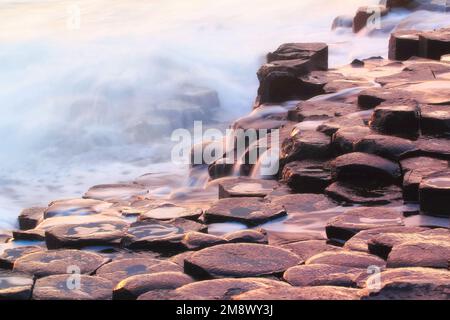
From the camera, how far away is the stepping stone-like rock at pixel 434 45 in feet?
27.1

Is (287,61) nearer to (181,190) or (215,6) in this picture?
(181,190)

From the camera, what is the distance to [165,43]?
1455 cm

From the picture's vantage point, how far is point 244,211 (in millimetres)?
4805

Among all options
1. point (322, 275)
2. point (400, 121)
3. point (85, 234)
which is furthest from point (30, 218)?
point (322, 275)

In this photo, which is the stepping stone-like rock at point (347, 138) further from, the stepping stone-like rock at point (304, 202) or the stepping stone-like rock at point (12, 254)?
the stepping stone-like rock at point (12, 254)

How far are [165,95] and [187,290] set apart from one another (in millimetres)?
9115

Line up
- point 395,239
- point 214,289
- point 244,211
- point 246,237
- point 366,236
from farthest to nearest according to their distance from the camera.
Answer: point 244,211, point 246,237, point 366,236, point 395,239, point 214,289

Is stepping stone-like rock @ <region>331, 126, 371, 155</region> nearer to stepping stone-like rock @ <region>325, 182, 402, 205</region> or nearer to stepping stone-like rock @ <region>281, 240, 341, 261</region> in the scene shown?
stepping stone-like rock @ <region>325, 182, 402, 205</region>

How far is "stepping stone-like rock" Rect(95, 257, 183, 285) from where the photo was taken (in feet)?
12.3

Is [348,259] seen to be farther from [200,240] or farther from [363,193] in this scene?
Answer: [363,193]

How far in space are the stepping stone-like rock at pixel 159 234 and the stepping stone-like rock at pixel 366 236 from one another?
2.65 ft

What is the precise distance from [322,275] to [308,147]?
7.52 feet

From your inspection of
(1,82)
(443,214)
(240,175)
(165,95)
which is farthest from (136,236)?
(1,82)

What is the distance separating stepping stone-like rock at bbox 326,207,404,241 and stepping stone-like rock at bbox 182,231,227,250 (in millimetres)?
596
